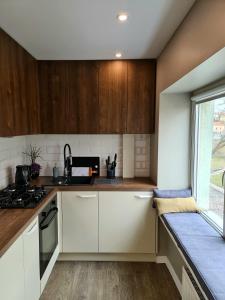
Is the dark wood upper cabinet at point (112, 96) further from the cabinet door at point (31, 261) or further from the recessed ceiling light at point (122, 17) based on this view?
the cabinet door at point (31, 261)

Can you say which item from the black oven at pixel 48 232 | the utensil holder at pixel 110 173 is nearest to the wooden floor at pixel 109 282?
the black oven at pixel 48 232

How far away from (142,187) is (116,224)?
1.71 ft

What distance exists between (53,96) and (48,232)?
5.11 ft

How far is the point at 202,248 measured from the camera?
1.75m

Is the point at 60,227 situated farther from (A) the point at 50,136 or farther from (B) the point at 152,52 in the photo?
(B) the point at 152,52

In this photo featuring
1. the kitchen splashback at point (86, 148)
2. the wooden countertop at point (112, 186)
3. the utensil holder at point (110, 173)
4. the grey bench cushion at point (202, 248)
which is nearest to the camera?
the grey bench cushion at point (202, 248)

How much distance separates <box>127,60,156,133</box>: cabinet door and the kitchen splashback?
396 millimetres

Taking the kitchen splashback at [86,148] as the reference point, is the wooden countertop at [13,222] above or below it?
below

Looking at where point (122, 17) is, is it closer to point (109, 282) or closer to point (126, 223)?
point (126, 223)

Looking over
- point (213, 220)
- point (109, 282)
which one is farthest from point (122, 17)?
point (109, 282)

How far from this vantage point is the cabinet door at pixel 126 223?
9.24 feet

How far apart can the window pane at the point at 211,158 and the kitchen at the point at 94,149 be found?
0.65ft

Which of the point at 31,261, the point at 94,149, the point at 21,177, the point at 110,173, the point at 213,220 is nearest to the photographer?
the point at 31,261

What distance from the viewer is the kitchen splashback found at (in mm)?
3334
